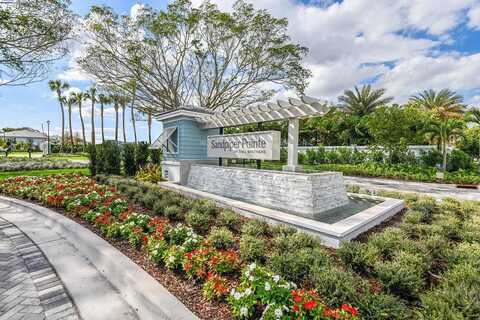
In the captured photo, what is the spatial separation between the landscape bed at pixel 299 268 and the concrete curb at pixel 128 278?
0.56 feet

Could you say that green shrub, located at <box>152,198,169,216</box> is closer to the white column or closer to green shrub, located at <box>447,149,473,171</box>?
the white column

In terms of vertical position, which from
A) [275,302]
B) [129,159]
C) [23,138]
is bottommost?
[275,302]

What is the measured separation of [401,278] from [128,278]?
3165 mm

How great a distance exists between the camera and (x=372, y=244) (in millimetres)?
3449

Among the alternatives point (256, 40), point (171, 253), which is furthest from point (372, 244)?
point (256, 40)

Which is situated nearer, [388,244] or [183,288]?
[183,288]

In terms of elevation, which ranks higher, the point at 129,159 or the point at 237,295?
the point at 129,159

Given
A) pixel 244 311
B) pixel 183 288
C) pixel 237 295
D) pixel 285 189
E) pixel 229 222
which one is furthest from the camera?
pixel 285 189

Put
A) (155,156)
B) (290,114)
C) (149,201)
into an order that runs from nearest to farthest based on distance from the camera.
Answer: (149,201)
(290,114)
(155,156)

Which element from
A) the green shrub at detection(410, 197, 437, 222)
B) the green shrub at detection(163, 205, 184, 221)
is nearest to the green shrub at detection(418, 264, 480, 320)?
the green shrub at detection(410, 197, 437, 222)

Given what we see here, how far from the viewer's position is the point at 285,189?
5.58 metres

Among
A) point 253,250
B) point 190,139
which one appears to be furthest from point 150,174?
point 253,250

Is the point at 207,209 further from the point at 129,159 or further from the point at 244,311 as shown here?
the point at 129,159

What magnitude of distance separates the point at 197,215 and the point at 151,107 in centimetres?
1610
